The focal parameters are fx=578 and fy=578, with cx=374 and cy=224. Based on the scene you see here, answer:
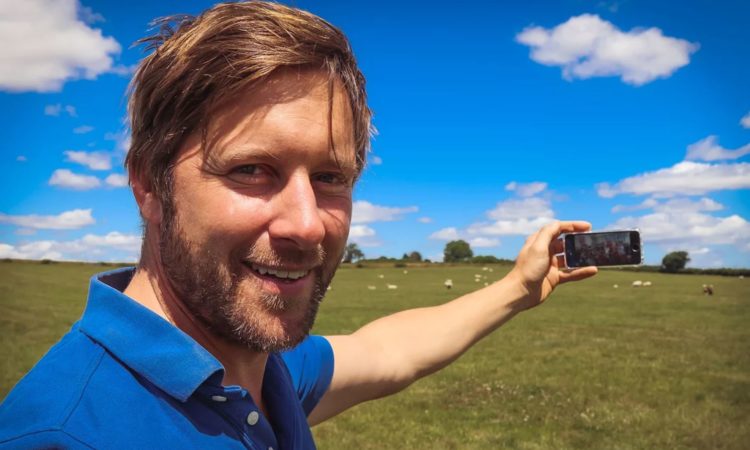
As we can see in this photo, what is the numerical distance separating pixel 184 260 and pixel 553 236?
238 cm

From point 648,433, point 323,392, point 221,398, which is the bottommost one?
A: point 648,433

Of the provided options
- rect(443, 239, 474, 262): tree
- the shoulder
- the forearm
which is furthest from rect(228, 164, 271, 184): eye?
rect(443, 239, 474, 262): tree

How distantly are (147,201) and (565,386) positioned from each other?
12.8 meters

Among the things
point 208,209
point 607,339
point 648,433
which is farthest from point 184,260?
point 607,339

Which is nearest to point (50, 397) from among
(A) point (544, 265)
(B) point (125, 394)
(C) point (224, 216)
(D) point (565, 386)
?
(B) point (125, 394)

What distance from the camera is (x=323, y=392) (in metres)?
3.04

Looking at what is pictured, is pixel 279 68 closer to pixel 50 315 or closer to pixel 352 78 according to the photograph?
pixel 352 78

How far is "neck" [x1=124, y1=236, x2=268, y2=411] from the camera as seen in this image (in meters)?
1.95

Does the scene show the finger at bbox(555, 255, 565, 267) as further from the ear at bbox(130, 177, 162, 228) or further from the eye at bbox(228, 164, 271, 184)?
the ear at bbox(130, 177, 162, 228)

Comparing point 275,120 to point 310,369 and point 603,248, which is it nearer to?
point 310,369

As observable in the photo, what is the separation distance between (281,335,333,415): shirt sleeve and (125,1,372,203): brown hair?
1.22m

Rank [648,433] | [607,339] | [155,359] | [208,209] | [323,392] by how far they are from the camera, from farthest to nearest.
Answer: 1. [607,339]
2. [648,433]
3. [323,392]
4. [208,209]
5. [155,359]

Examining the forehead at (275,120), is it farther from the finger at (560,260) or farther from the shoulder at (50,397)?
the finger at (560,260)

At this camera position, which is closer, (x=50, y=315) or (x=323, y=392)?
(x=323, y=392)
